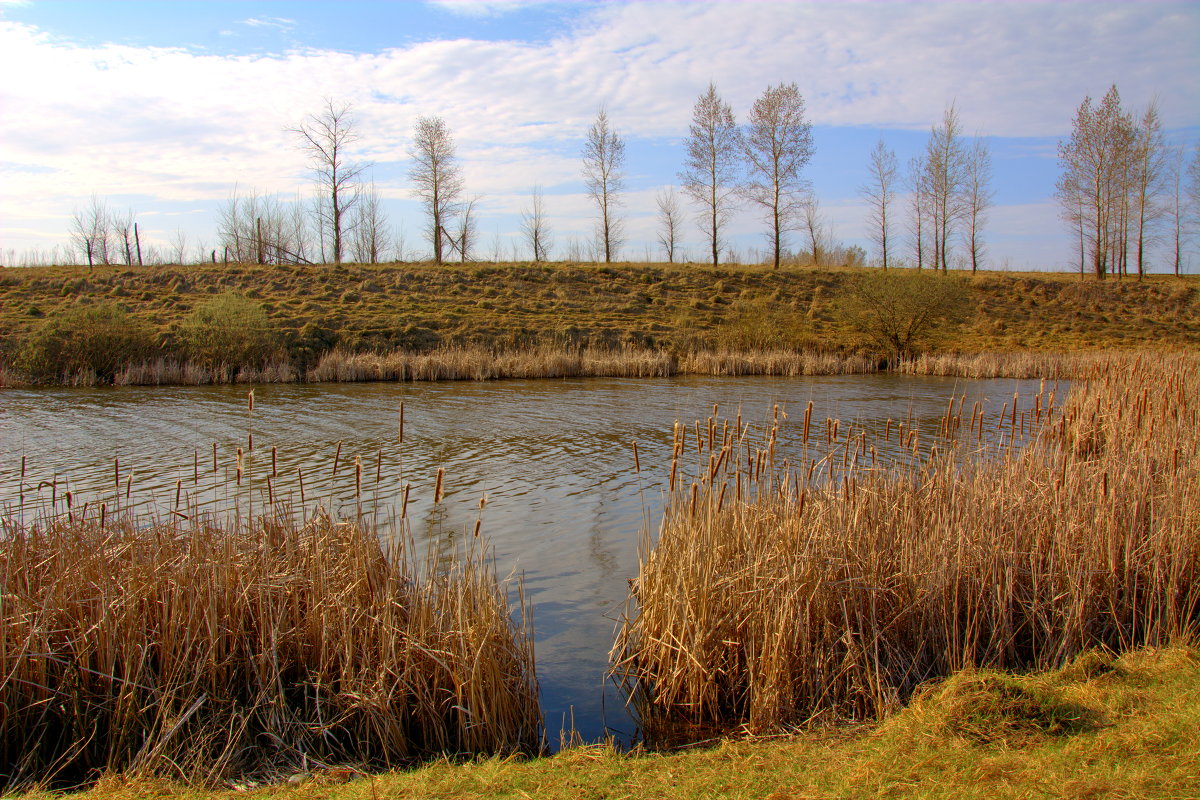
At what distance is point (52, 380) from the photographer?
24.6 metres

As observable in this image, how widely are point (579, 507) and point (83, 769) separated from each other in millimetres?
6052

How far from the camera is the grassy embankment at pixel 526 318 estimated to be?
88.9 feet

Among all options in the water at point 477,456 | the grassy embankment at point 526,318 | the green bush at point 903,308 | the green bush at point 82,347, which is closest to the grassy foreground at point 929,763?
the water at point 477,456

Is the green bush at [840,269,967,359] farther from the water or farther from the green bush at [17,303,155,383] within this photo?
the green bush at [17,303,155,383]

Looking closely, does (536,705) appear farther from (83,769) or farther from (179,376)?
(179,376)

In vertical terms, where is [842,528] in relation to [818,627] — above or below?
above

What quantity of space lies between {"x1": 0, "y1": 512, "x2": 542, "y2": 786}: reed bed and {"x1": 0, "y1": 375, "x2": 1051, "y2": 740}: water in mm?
511

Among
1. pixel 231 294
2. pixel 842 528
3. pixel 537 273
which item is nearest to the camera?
pixel 842 528

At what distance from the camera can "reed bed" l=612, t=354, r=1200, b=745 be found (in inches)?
161

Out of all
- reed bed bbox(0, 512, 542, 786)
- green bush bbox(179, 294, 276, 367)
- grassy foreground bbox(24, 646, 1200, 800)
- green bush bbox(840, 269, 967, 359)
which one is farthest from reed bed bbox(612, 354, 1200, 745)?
green bush bbox(840, 269, 967, 359)

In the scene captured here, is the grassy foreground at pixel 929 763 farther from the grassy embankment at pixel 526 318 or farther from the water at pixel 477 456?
the grassy embankment at pixel 526 318

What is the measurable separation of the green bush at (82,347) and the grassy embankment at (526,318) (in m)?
0.13

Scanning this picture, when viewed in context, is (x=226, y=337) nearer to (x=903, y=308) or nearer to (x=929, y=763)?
(x=903, y=308)

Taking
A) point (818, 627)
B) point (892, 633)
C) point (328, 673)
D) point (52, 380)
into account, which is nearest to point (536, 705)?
point (328, 673)
